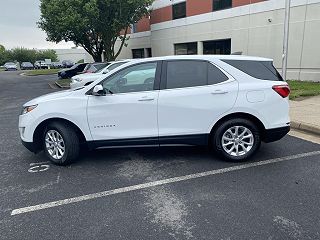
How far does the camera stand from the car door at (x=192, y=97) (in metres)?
4.39

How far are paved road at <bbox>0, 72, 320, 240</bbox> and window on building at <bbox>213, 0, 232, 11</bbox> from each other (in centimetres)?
1512

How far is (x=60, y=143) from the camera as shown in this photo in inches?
183

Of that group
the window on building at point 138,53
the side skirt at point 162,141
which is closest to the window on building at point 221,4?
the window on building at point 138,53

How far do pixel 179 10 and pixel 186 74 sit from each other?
19.9 meters

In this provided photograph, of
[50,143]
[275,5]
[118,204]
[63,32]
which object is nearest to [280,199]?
[118,204]

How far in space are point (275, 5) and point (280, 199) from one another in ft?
47.4

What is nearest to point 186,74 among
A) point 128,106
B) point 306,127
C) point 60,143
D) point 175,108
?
point 175,108

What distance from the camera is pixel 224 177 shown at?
409cm

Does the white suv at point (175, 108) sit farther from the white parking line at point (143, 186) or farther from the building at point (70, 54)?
the building at point (70, 54)

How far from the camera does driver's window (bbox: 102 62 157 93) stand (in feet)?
14.8

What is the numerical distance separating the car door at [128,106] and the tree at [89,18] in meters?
16.1

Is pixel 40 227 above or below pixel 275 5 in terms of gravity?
below

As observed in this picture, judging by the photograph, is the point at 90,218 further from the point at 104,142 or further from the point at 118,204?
the point at 104,142

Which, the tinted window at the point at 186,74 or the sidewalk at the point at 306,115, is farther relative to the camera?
the sidewalk at the point at 306,115
